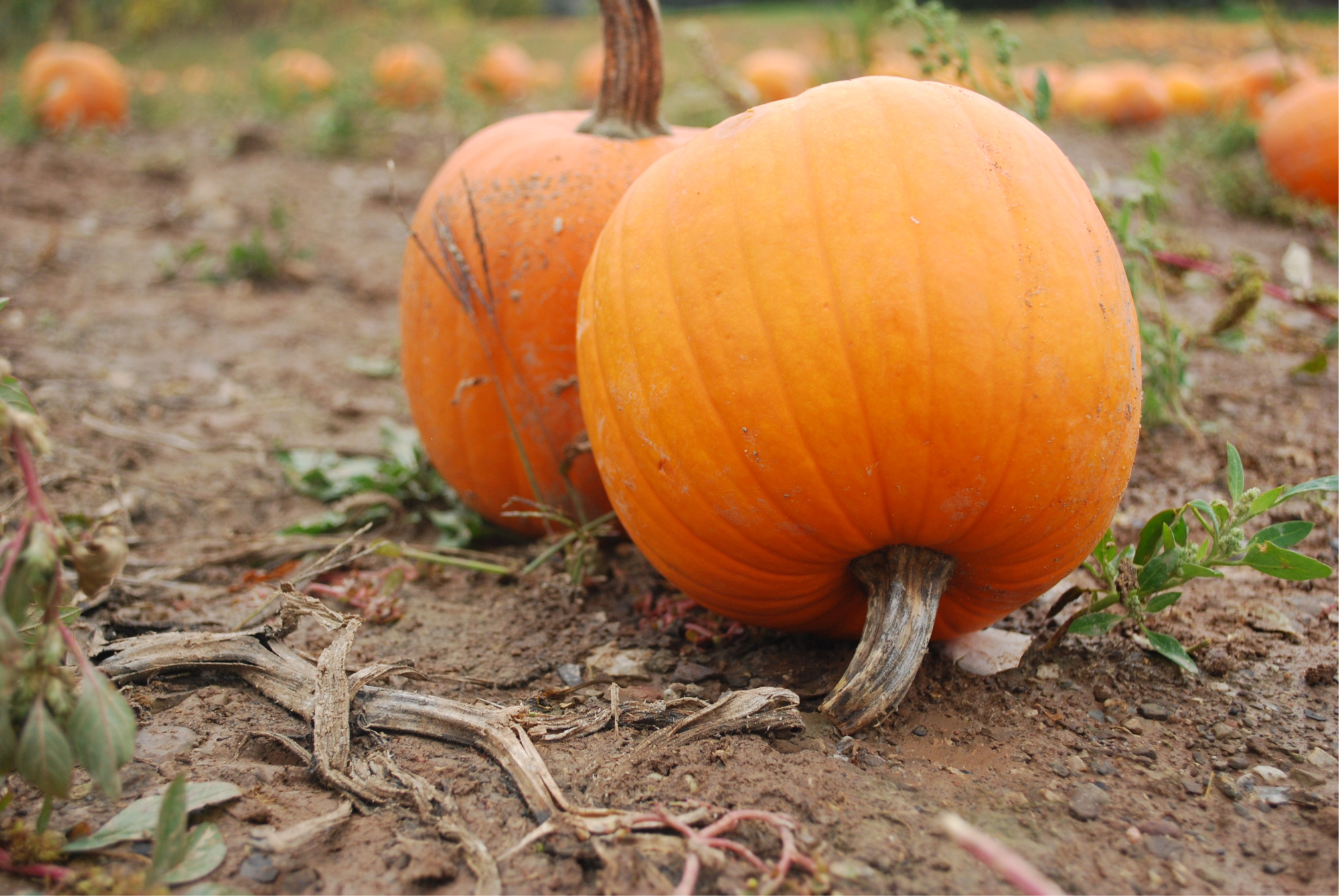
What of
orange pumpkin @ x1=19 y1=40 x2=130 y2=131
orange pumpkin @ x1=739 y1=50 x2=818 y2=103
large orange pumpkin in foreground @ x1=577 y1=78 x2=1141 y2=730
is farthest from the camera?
orange pumpkin @ x1=739 y1=50 x2=818 y2=103

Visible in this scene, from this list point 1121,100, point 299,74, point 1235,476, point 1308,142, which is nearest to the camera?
point 1235,476

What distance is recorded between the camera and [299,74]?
8.43 metres

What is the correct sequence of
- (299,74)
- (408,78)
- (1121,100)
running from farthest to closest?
(299,74)
(408,78)
(1121,100)

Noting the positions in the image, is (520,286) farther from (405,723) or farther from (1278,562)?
(1278,562)

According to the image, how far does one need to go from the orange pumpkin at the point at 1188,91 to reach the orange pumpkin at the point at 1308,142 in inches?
119

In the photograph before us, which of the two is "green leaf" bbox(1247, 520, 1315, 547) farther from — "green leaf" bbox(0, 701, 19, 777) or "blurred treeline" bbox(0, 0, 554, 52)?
"blurred treeline" bbox(0, 0, 554, 52)

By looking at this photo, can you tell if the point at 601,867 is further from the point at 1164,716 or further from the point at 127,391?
the point at 127,391

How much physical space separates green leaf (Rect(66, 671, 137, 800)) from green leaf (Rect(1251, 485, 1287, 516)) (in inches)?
65.1

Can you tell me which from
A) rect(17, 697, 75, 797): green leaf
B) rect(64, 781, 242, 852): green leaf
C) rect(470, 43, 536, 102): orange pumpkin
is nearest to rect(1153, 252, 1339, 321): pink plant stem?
rect(64, 781, 242, 852): green leaf

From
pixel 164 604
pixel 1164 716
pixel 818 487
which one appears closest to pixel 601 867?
pixel 818 487

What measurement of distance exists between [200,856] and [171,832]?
72mm

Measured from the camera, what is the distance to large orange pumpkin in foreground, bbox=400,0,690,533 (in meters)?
2.15

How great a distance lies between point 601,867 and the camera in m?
1.26

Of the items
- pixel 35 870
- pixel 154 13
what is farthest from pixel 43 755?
pixel 154 13
